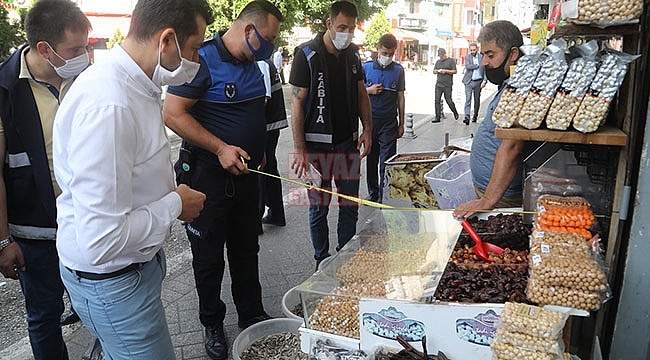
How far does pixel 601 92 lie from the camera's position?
6.27 feet

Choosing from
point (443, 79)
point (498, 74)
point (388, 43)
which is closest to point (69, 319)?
point (498, 74)

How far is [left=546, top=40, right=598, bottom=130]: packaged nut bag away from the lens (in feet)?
6.40

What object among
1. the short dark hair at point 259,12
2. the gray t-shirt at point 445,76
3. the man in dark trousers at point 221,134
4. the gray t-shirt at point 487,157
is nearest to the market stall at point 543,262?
the gray t-shirt at point 487,157

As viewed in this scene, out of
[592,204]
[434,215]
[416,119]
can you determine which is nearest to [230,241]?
[434,215]

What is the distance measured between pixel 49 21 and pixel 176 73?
40.9 inches

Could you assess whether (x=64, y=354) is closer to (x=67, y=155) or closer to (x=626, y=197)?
(x=67, y=155)

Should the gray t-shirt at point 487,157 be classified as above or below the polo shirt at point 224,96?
below

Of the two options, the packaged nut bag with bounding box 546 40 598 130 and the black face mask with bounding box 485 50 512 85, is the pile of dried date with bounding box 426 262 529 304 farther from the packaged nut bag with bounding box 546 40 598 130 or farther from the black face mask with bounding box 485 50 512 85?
the black face mask with bounding box 485 50 512 85

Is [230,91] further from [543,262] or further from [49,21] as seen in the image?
[543,262]

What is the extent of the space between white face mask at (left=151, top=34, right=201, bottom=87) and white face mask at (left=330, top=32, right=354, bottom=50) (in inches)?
86.5

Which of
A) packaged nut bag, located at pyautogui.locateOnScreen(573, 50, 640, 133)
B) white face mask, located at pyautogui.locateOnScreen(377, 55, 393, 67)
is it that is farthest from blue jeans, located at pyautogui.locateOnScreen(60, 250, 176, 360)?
white face mask, located at pyautogui.locateOnScreen(377, 55, 393, 67)

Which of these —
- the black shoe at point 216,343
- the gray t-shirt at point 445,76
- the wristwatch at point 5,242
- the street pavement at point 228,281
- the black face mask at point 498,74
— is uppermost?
the black face mask at point 498,74

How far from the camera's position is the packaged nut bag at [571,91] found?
195 centimetres

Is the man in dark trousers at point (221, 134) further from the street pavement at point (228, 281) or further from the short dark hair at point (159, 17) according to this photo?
the short dark hair at point (159, 17)
